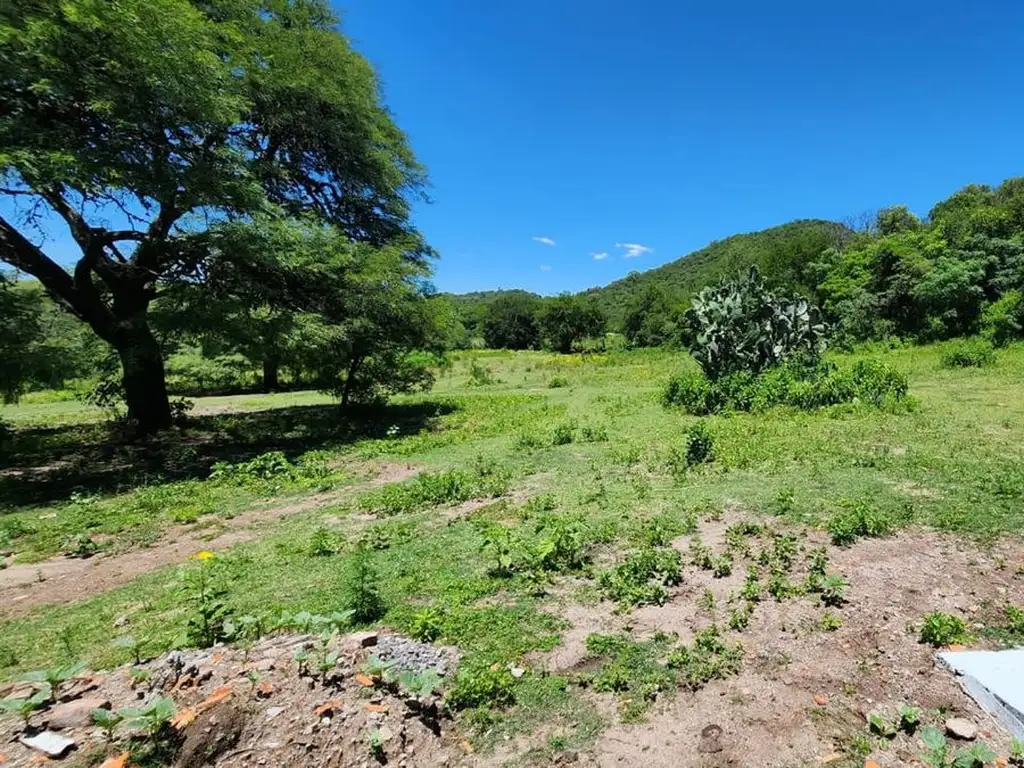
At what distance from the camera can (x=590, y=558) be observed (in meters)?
4.64

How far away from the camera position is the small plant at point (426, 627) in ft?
11.4

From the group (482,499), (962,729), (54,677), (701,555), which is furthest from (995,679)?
(482,499)

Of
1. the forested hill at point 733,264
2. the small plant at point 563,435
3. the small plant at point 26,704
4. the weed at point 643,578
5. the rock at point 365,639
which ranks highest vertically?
the forested hill at point 733,264

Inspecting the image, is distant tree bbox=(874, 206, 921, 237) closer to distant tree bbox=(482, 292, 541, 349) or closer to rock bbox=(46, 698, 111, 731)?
distant tree bbox=(482, 292, 541, 349)

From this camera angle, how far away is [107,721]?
2479 millimetres

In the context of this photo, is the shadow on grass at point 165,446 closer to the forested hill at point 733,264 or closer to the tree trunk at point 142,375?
the tree trunk at point 142,375

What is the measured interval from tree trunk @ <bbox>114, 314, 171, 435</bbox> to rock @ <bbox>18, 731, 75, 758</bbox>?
8.87 m

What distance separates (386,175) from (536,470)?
30.3 ft

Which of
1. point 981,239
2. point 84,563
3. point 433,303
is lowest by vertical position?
point 84,563

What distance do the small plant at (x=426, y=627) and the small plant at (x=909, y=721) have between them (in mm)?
2502

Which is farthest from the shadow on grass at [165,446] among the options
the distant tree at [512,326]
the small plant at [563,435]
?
the distant tree at [512,326]

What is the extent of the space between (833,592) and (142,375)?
499 inches

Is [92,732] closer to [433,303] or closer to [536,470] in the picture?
[536,470]

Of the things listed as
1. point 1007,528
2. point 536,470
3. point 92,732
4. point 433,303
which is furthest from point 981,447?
point 433,303
